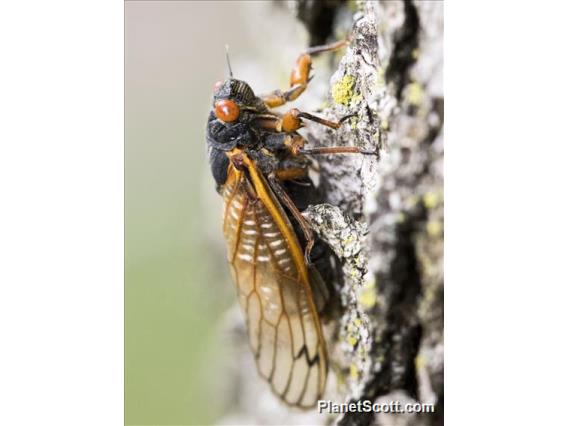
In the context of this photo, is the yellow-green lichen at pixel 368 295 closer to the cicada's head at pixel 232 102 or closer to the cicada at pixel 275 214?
the cicada at pixel 275 214

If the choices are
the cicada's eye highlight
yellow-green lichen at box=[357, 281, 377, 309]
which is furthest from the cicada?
yellow-green lichen at box=[357, 281, 377, 309]

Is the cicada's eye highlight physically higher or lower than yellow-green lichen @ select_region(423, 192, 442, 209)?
higher

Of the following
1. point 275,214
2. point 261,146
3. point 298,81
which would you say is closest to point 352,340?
point 275,214

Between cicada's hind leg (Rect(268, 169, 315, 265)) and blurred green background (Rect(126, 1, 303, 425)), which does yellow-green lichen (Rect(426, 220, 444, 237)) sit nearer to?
cicada's hind leg (Rect(268, 169, 315, 265))

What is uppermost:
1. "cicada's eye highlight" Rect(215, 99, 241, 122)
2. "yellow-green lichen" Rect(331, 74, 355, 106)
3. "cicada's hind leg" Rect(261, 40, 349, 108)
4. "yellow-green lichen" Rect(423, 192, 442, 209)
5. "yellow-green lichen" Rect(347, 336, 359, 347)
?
"cicada's hind leg" Rect(261, 40, 349, 108)

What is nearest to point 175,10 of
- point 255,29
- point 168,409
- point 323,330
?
point 255,29

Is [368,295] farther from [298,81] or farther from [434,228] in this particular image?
[298,81]

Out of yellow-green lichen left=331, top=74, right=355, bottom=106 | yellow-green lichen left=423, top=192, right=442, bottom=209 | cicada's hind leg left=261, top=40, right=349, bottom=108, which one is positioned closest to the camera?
yellow-green lichen left=423, top=192, right=442, bottom=209

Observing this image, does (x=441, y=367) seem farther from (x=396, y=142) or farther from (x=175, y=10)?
(x=175, y=10)
